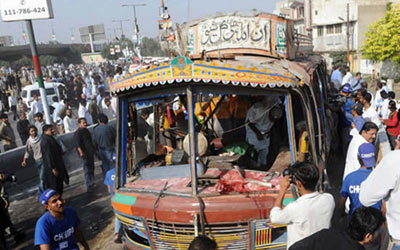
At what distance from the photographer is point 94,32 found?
61.7 meters

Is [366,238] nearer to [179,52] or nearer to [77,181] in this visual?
[179,52]

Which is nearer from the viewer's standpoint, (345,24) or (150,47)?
(345,24)

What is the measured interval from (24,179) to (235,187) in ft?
23.2

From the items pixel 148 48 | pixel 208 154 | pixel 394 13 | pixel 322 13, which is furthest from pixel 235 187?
pixel 148 48

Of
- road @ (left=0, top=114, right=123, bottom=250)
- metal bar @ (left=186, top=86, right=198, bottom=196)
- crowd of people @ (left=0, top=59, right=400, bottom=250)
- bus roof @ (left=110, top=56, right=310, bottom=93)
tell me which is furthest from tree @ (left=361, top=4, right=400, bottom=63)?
metal bar @ (left=186, top=86, right=198, bottom=196)

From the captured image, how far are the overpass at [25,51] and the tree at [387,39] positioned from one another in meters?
55.3

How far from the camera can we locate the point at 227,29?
5828 mm

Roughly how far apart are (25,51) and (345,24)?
2125 inches

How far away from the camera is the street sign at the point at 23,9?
8.65m

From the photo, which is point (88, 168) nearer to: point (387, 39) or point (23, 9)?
point (23, 9)

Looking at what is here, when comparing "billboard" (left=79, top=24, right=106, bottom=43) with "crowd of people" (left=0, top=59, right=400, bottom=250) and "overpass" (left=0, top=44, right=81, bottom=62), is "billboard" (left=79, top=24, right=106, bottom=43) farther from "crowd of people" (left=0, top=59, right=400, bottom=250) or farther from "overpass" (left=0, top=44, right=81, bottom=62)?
"crowd of people" (left=0, top=59, right=400, bottom=250)

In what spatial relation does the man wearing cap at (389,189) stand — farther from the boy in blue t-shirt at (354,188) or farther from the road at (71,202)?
the road at (71,202)

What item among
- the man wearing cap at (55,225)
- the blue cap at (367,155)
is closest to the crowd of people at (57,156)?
the man wearing cap at (55,225)

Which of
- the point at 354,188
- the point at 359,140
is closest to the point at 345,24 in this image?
the point at 359,140
